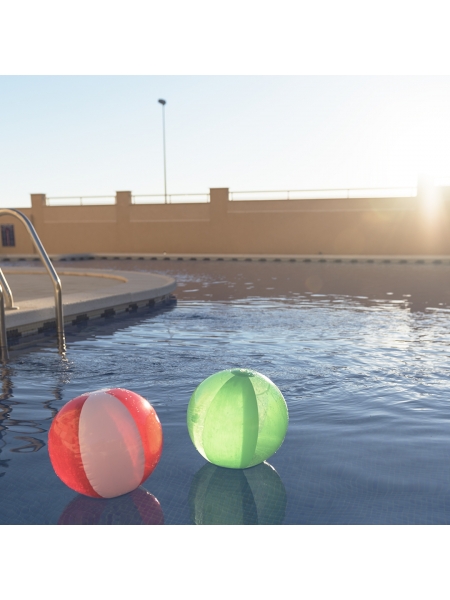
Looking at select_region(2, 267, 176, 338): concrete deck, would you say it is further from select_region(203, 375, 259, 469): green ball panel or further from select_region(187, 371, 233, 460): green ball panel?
select_region(203, 375, 259, 469): green ball panel

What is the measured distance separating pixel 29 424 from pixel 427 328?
6.86 meters

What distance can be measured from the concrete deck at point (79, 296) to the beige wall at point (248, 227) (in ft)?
53.7

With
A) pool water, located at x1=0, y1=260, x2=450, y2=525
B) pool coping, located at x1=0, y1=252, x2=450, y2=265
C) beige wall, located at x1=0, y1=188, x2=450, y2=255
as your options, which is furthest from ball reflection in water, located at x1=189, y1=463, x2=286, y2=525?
beige wall, located at x1=0, y1=188, x2=450, y2=255

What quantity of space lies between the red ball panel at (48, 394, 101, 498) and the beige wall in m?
28.4

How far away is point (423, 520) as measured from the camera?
3.56 meters

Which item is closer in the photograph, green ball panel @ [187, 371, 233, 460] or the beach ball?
the beach ball

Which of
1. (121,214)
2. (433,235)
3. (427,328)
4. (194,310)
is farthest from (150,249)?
(427,328)

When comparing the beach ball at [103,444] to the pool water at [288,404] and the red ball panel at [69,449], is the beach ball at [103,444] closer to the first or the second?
the red ball panel at [69,449]

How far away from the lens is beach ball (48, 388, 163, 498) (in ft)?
11.8

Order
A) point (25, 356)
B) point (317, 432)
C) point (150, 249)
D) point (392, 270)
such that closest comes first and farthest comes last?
point (317, 432), point (25, 356), point (392, 270), point (150, 249)

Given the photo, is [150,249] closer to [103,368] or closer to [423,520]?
[103,368]

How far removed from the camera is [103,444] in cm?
358

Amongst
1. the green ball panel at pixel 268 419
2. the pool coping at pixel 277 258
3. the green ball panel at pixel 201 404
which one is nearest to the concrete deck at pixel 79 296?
the green ball panel at pixel 201 404

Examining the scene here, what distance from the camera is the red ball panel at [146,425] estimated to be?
3752 mm
